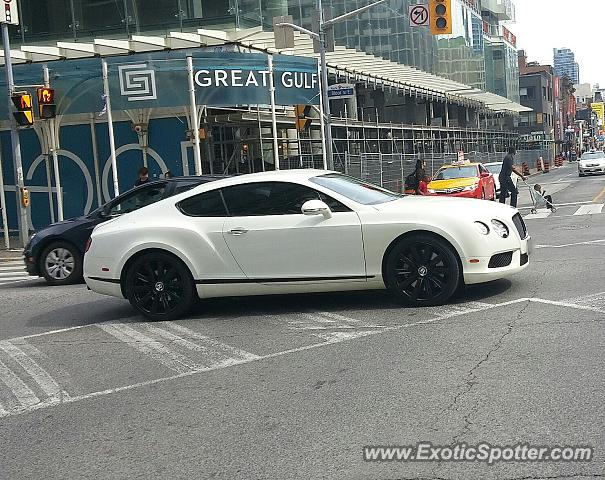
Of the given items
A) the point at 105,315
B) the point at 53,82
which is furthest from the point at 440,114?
the point at 105,315

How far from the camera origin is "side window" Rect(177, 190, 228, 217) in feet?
29.4

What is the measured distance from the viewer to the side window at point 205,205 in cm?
896

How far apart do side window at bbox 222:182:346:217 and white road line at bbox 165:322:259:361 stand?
1384mm

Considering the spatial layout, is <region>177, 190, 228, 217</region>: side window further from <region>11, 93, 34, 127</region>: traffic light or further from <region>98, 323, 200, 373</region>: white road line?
<region>11, 93, 34, 127</region>: traffic light

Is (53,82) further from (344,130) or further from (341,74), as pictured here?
(344,130)

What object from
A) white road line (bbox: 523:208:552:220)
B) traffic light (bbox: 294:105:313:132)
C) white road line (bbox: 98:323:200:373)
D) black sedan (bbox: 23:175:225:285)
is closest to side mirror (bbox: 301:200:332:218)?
white road line (bbox: 98:323:200:373)

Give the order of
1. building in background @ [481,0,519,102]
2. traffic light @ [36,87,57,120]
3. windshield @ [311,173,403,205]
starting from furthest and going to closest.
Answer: building in background @ [481,0,519,102] < traffic light @ [36,87,57,120] < windshield @ [311,173,403,205]

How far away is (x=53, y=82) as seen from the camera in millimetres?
23094

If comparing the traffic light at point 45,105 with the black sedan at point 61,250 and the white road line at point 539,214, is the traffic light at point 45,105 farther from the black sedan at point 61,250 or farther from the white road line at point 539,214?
the white road line at point 539,214

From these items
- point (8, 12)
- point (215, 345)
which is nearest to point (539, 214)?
point (8, 12)

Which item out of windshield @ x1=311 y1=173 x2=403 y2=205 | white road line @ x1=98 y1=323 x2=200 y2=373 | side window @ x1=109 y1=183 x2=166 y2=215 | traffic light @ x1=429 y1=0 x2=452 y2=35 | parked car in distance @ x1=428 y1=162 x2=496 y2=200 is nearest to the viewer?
white road line @ x1=98 y1=323 x2=200 y2=373

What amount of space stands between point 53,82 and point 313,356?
18598mm

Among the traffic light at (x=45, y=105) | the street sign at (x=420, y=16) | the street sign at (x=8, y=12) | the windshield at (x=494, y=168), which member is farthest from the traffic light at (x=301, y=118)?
the windshield at (x=494, y=168)

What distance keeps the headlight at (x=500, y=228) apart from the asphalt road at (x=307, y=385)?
707 millimetres
